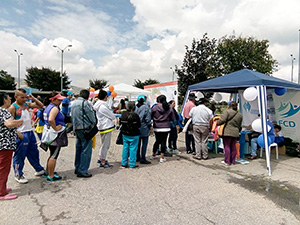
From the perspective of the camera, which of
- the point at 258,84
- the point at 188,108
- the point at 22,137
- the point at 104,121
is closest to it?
the point at 22,137

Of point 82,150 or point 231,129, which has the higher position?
point 231,129

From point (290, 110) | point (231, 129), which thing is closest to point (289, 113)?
point (290, 110)

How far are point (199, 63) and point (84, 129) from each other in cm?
1744

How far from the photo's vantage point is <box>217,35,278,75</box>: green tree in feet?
64.7

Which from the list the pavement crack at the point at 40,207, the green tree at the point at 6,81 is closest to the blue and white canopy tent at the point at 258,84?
the pavement crack at the point at 40,207

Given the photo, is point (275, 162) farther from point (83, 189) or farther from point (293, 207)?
point (83, 189)

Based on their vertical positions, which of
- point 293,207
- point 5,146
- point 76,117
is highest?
point 76,117

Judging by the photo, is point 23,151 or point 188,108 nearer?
point 23,151

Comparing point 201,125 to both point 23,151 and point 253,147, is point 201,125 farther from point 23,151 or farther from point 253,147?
point 23,151

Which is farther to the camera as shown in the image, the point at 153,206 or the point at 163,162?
the point at 163,162

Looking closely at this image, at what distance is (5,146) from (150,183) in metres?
2.54

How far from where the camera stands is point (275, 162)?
580 cm

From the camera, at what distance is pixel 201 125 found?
5.74m

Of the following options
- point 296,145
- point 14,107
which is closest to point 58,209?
point 14,107
